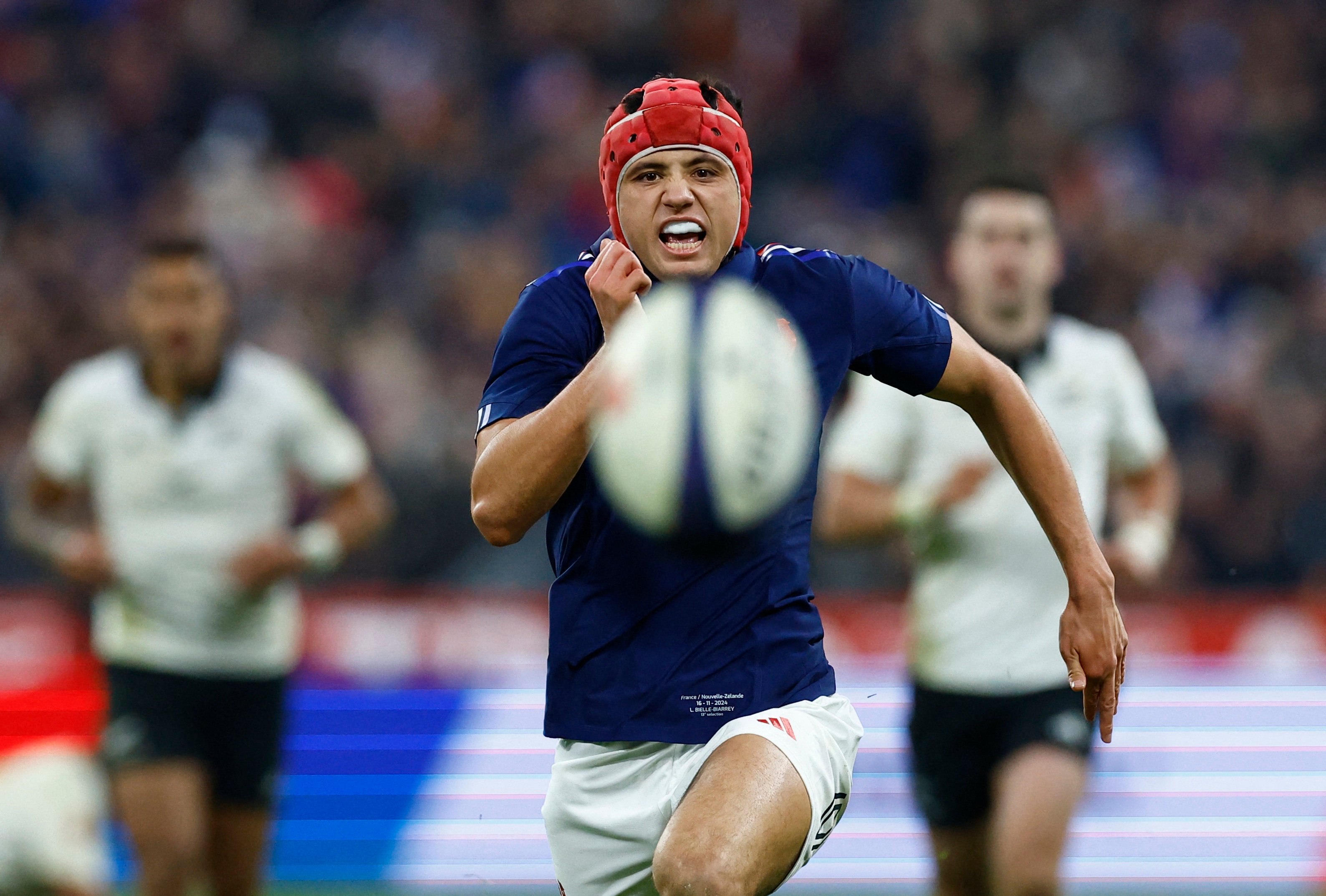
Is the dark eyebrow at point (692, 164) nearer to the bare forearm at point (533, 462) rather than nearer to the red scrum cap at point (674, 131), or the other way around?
the red scrum cap at point (674, 131)

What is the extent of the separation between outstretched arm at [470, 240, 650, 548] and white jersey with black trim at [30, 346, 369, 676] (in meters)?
3.57

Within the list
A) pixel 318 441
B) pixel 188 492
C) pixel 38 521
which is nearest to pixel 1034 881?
pixel 318 441

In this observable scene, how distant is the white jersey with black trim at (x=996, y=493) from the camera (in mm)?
5918

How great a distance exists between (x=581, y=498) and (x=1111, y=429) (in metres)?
3.07

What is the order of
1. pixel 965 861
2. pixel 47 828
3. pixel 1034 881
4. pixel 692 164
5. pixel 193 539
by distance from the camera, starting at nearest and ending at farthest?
1. pixel 692 164
2. pixel 1034 881
3. pixel 47 828
4. pixel 965 861
5. pixel 193 539

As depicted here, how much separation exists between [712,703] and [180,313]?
3.91 m

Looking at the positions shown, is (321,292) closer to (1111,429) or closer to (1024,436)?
(1111,429)

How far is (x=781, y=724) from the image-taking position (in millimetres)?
3740

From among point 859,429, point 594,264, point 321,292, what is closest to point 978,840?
point 859,429

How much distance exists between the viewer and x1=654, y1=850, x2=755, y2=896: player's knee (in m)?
3.38

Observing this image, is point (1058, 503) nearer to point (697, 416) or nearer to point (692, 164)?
point (697, 416)

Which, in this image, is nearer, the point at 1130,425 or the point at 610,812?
the point at 610,812

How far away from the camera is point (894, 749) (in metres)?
8.40

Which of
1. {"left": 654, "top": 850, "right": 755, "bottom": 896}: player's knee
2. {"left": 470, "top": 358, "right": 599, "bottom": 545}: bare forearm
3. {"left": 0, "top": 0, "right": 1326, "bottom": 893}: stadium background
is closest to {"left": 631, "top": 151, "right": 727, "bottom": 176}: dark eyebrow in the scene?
{"left": 470, "top": 358, "right": 599, "bottom": 545}: bare forearm
